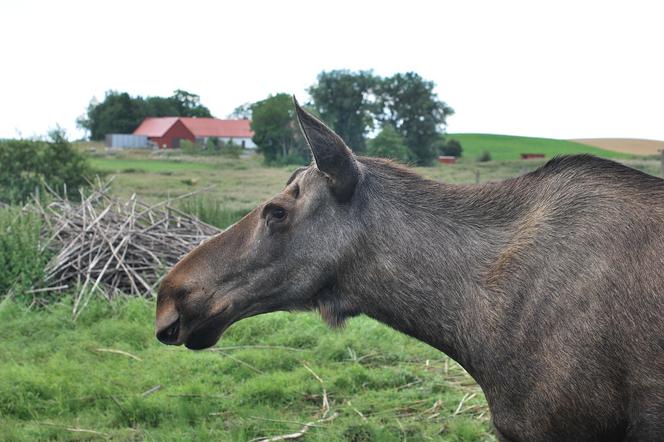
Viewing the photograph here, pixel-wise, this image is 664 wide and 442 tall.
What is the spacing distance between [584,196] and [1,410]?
19.2 ft

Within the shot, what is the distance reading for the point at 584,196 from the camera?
3.62 m

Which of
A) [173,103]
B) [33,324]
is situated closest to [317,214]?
[33,324]

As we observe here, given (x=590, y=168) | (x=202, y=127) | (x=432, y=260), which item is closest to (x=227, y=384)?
(x=432, y=260)

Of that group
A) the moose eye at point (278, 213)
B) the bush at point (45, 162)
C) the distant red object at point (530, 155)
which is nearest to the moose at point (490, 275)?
the moose eye at point (278, 213)

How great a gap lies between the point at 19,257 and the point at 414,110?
66.1ft

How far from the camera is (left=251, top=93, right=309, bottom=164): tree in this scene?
19.5 m

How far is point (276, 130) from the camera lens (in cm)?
2142

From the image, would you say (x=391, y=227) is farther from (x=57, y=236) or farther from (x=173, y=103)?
(x=173, y=103)

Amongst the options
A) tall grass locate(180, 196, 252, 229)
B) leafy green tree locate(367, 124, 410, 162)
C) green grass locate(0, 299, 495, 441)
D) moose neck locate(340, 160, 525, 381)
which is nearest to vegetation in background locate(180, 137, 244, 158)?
leafy green tree locate(367, 124, 410, 162)

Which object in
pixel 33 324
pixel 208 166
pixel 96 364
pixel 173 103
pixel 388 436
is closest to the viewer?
pixel 388 436

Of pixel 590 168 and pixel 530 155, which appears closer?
pixel 590 168

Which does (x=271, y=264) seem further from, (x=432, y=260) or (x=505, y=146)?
(x=505, y=146)

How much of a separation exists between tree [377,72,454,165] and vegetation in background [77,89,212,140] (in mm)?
11232

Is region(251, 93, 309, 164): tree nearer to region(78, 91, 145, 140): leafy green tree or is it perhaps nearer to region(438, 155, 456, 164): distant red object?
region(438, 155, 456, 164): distant red object
